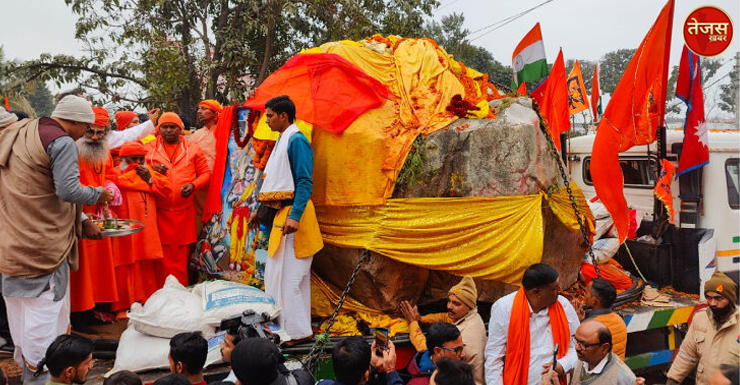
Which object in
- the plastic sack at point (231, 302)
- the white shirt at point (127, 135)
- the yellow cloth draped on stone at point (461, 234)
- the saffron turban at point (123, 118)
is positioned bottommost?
A: the plastic sack at point (231, 302)

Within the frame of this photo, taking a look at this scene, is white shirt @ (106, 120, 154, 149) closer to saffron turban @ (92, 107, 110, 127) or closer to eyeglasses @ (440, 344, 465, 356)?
saffron turban @ (92, 107, 110, 127)

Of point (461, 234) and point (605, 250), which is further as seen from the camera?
point (605, 250)

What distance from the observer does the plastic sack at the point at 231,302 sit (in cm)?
395

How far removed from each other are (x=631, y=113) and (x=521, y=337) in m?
2.42

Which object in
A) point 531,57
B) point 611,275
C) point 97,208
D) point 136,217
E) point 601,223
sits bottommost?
point 611,275

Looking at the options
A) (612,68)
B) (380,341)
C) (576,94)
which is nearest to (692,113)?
Result: (380,341)

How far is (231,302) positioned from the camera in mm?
4031

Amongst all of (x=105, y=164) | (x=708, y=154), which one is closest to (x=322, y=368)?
(x=105, y=164)

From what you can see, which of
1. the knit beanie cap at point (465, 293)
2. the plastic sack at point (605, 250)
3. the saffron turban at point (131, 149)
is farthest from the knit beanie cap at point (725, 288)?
the saffron turban at point (131, 149)

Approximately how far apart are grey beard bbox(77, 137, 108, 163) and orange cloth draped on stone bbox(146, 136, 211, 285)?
1.86ft

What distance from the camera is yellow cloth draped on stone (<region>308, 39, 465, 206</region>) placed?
4.36 metres

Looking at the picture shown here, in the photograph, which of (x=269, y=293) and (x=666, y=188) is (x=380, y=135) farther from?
(x=666, y=188)

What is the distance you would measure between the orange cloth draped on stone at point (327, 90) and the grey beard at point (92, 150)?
119 centimetres

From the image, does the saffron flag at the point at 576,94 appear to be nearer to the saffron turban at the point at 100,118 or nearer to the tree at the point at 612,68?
the saffron turban at the point at 100,118
